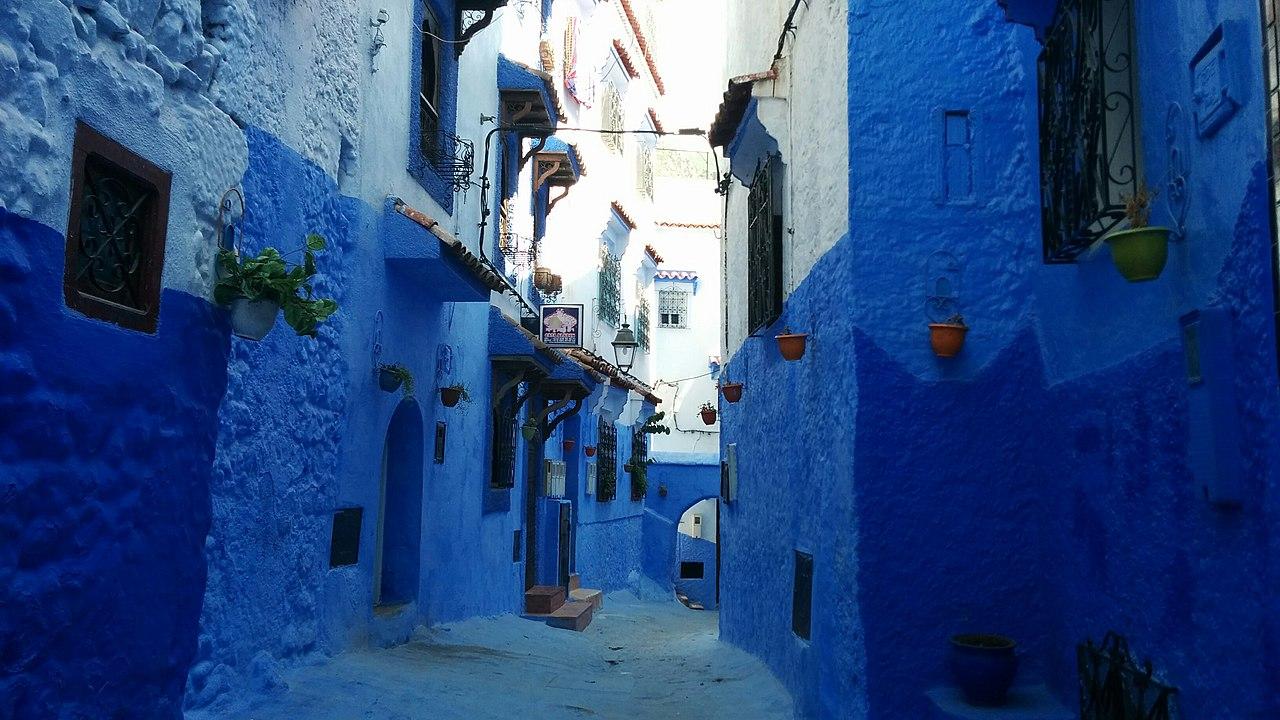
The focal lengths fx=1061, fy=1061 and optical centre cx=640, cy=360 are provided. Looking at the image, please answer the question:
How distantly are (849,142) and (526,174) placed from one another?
11032 mm

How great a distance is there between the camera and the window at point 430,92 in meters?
11.3

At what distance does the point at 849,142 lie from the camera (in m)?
7.52

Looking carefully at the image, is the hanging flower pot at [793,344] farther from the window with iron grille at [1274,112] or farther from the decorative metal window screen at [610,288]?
the decorative metal window screen at [610,288]

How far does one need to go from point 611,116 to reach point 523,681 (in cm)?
1774

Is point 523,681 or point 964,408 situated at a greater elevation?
point 964,408

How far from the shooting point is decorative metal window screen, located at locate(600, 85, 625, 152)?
24.5 m

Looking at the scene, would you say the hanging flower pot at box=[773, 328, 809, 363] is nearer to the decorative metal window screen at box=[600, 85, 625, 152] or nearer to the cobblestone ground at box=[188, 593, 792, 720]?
the cobblestone ground at box=[188, 593, 792, 720]

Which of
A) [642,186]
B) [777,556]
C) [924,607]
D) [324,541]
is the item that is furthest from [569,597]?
[642,186]

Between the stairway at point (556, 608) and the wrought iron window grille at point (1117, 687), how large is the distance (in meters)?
10.6

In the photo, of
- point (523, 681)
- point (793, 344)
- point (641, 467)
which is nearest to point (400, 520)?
point (523, 681)

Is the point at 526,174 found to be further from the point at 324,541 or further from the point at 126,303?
the point at 126,303

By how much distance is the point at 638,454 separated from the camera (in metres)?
28.5

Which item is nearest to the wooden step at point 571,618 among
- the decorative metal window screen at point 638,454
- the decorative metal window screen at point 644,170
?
the decorative metal window screen at point 638,454

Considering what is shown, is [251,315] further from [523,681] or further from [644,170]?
[644,170]
